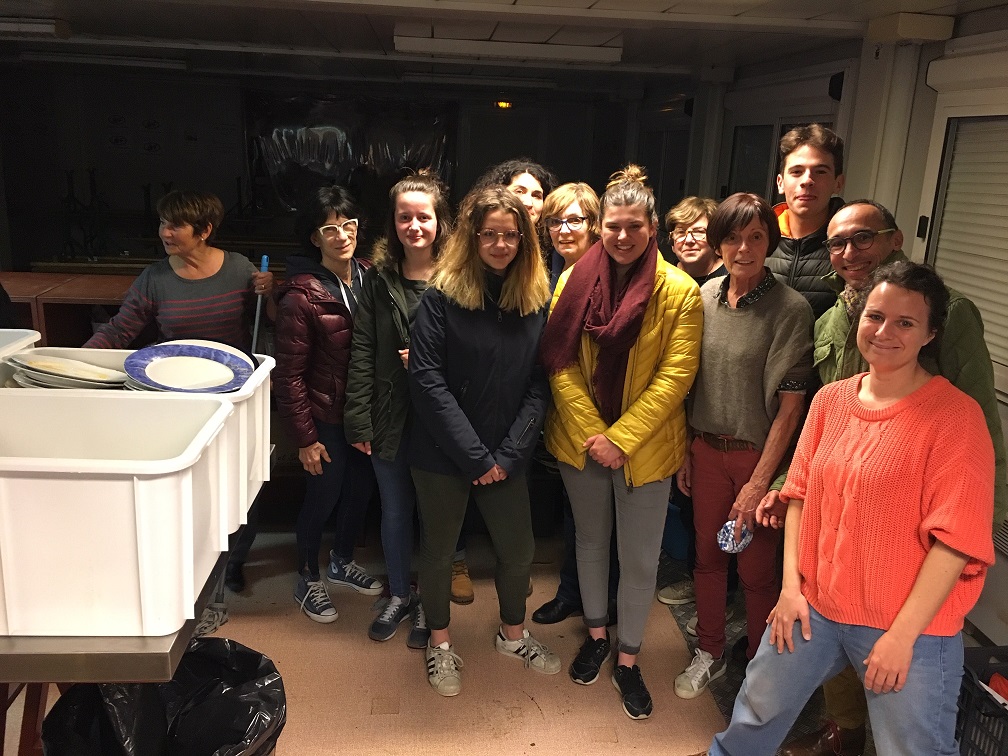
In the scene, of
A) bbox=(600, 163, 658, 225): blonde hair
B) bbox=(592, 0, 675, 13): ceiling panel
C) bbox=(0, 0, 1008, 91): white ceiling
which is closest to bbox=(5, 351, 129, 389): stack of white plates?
bbox=(600, 163, 658, 225): blonde hair

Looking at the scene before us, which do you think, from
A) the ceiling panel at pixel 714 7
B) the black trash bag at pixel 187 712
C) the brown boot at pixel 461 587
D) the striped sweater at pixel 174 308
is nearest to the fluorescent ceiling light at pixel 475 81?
the ceiling panel at pixel 714 7

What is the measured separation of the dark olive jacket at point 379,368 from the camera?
2.24 m

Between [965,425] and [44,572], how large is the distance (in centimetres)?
161

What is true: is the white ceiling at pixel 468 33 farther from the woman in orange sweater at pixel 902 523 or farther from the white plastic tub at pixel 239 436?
the white plastic tub at pixel 239 436

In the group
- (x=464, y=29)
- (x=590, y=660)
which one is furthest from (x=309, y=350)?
(x=464, y=29)

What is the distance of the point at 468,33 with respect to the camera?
3.41m

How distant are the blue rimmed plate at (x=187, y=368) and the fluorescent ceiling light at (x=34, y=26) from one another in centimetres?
297

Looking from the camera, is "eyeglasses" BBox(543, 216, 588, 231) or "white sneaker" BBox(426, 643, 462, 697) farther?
"eyeglasses" BBox(543, 216, 588, 231)

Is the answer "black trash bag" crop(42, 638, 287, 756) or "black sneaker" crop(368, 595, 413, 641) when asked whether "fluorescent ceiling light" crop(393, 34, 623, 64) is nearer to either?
"black sneaker" crop(368, 595, 413, 641)

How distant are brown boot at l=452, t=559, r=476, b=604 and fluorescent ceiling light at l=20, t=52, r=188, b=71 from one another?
423cm

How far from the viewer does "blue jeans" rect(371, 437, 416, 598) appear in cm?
235

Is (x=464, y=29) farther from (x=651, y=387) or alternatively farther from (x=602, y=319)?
(x=651, y=387)

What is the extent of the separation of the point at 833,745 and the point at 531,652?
892mm

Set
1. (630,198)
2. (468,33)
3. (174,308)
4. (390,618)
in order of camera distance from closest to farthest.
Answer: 1. (630,198)
2. (174,308)
3. (390,618)
4. (468,33)
